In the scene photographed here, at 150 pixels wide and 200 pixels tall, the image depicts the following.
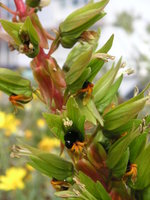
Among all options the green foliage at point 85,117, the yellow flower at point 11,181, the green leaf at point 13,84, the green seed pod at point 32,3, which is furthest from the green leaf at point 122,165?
the yellow flower at point 11,181

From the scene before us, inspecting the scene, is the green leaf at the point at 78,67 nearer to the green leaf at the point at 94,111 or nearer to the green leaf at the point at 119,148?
the green leaf at the point at 94,111

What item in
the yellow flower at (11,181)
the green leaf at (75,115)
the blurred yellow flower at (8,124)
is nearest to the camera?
the green leaf at (75,115)

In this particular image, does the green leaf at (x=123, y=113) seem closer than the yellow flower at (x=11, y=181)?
Yes

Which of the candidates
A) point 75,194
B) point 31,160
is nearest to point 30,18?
point 31,160

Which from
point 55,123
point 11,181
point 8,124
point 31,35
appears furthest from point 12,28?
point 8,124

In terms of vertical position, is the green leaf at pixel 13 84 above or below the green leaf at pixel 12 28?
below

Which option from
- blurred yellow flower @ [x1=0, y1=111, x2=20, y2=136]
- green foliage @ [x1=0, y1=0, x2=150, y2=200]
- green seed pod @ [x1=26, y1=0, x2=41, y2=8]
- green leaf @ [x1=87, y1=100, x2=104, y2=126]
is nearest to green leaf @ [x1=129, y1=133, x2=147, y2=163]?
green foliage @ [x1=0, y1=0, x2=150, y2=200]

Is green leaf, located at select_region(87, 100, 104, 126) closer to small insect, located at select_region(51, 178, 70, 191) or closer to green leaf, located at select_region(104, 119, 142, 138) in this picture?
green leaf, located at select_region(104, 119, 142, 138)
